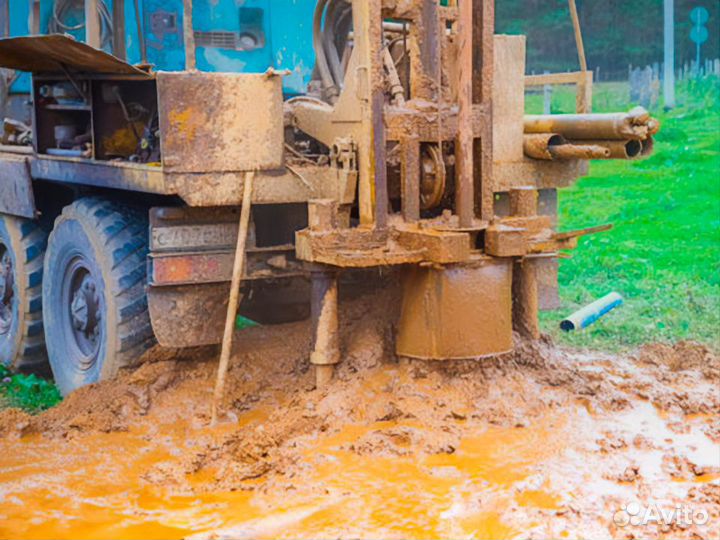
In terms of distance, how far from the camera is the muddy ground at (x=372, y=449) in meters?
4.79

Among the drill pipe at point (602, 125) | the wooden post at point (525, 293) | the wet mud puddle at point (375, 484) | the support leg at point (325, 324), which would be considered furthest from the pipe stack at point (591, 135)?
the support leg at point (325, 324)

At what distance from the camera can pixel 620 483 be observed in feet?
16.7

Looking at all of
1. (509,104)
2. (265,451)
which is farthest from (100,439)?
(509,104)

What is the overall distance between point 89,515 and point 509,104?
14.1 feet

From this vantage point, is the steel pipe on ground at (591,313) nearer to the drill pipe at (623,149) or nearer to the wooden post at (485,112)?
the drill pipe at (623,149)

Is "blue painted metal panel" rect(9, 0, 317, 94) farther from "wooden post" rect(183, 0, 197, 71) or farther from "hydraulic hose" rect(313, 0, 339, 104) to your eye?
"wooden post" rect(183, 0, 197, 71)

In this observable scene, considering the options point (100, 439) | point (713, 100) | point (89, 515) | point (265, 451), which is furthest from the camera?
point (713, 100)

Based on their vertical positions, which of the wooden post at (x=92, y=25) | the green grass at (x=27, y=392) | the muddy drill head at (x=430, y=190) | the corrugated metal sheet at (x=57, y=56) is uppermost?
the wooden post at (x=92, y=25)

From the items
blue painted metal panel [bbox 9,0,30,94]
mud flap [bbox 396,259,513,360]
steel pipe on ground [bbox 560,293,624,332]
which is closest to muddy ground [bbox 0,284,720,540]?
mud flap [bbox 396,259,513,360]

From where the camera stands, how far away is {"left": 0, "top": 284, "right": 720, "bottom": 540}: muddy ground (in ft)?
15.7

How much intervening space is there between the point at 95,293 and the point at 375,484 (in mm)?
2852

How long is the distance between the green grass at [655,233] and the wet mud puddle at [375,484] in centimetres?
251

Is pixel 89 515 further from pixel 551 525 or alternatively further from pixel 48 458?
pixel 551 525

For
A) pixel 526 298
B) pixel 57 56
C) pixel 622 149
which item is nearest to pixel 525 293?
pixel 526 298
